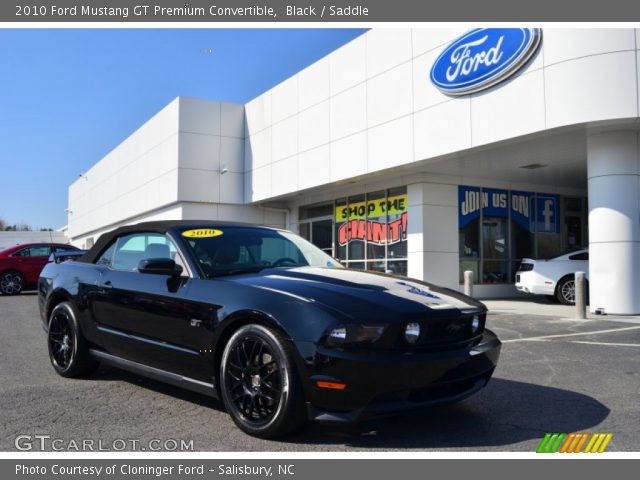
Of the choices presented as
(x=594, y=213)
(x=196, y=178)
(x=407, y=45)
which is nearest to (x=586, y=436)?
(x=594, y=213)

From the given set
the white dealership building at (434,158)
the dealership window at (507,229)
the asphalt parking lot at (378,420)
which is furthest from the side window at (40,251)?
the dealership window at (507,229)

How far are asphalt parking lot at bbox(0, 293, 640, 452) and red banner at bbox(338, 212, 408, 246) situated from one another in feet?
33.5

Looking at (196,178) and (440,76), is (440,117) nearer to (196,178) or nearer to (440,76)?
(440,76)

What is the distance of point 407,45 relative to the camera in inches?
564

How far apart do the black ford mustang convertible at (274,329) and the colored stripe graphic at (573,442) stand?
21.0 inches

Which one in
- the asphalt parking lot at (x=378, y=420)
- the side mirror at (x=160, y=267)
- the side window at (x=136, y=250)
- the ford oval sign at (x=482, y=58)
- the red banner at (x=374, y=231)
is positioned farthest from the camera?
the red banner at (x=374, y=231)

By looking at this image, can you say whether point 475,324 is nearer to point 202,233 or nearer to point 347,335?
point 347,335

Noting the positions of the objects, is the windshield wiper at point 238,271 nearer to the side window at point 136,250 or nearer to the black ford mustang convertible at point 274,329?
the black ford mustang convertible at point 274,329

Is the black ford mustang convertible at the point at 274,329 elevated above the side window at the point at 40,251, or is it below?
below

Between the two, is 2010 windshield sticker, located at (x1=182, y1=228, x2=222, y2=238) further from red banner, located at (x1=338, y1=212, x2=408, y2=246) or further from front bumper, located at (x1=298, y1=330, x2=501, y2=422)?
red banner, located at (x1=338, y1=212, x2=408, y2=246)

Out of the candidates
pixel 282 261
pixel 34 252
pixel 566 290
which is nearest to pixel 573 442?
pixel 282 261

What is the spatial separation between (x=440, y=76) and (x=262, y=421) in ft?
36.9

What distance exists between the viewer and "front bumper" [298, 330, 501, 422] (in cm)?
329

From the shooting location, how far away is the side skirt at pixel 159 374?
3.96 metres
